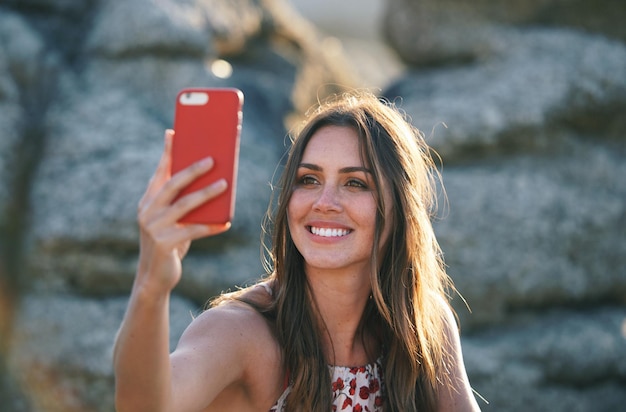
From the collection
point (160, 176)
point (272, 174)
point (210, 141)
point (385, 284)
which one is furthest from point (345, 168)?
point (272, 174)

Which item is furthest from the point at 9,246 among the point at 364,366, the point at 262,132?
the point at 364,366

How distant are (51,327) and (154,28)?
2.24 meters

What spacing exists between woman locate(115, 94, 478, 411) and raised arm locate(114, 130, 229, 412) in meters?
0.59

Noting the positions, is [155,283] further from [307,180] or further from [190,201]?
[307,180]

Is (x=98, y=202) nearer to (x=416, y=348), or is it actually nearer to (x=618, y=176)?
(x=416, y=348)

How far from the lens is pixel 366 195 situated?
3174 mm

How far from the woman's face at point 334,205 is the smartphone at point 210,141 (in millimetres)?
965

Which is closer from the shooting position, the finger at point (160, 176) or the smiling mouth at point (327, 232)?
the finger at point (160, 176)

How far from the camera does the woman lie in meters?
3.06

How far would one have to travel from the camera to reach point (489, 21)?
6.48 meters

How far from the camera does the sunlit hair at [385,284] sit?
3.15m

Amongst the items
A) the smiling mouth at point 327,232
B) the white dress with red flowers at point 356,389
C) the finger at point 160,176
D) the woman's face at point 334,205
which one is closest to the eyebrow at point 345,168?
the woman's face at point 334,205

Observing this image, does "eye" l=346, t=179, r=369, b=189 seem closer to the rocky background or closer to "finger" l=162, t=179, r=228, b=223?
"finger" l=162, t=179, r=228, b=223

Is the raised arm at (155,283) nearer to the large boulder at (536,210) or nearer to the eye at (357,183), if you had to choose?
the eye at (357,183)
